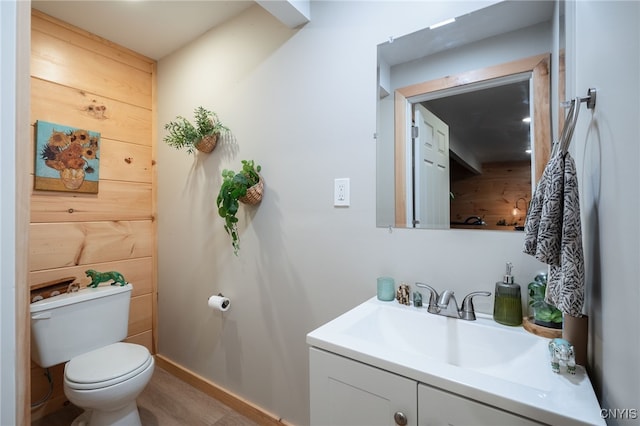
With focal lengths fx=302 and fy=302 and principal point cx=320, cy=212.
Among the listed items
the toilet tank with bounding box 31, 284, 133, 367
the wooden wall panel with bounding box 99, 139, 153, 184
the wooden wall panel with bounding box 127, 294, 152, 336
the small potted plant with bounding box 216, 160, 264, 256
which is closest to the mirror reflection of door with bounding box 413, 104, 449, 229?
the small potted plant with bounding box 216, 160, 264, 256

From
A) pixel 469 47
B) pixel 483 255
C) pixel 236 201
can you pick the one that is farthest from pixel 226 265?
pixel 469 47

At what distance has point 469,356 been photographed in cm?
100

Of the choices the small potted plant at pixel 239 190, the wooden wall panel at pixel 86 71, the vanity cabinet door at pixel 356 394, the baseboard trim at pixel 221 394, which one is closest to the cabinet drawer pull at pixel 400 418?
the vanity cabinet door at pixel 356 394

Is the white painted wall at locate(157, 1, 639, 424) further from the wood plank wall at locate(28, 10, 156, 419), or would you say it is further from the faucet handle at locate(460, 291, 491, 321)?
the wood plank wall at locate(28, 10, 156, 419)

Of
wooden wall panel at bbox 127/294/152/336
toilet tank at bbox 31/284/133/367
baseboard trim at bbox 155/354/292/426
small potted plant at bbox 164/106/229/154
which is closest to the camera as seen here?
toilet tank at bbox 31/284/133/367

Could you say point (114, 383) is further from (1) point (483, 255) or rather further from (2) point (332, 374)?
(1) point (483, 255)

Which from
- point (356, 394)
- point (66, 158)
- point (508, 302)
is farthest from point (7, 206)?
point (66, 158)

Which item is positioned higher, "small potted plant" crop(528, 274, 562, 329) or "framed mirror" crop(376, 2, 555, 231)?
"framed mirror" crop(376, 2, 555, 231)

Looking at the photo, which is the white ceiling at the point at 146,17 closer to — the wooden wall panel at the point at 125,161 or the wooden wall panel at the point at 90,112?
the wooden wall panel at the point at 90,112

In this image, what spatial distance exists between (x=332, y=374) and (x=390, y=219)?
690 mm

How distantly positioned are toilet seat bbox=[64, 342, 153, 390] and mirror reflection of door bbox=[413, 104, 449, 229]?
1.58 meters

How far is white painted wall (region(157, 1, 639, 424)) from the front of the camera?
1275mm

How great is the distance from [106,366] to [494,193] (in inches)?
78.1

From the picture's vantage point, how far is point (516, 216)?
1.07m
